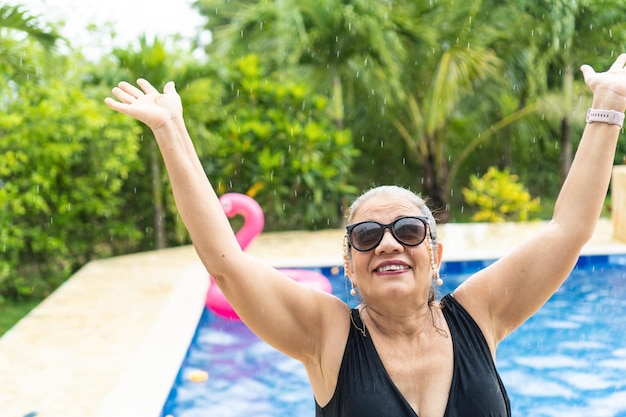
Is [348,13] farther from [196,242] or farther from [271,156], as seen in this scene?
[196,242]

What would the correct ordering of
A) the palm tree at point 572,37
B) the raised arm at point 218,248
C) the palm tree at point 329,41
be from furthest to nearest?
the palm tree at point 572,37, the palm tree at point 329,41, the raised arm at point 218,248

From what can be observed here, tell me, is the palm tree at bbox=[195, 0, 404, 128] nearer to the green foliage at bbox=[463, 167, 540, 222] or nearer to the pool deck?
the green foliage at bbox=[463, 167, 540, 222]

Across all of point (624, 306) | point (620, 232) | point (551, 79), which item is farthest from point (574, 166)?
point (551, 79)

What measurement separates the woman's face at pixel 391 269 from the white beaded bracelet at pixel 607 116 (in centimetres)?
49

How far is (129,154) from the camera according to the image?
7.77 meters

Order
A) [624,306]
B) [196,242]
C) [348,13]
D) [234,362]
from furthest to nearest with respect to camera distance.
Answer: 1. [348,13]
2. [624,306]
3. [234,362]
4. [196,242]

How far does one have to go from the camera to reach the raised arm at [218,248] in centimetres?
154

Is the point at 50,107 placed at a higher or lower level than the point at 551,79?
lower

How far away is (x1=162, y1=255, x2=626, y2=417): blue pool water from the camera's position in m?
4.29

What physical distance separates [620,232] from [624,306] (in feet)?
7.93

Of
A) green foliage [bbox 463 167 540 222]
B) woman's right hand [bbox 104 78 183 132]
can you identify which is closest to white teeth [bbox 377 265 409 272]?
woman's right hand [bbox 104 78 183 132]

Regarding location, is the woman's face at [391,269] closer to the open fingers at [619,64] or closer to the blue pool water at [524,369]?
the open fingers at [619,64]

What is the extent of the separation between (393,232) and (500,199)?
878 cm

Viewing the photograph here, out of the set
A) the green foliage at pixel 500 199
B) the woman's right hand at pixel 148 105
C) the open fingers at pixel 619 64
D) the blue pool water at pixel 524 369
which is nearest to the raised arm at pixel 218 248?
the woman's right hand at pixel 148 105
